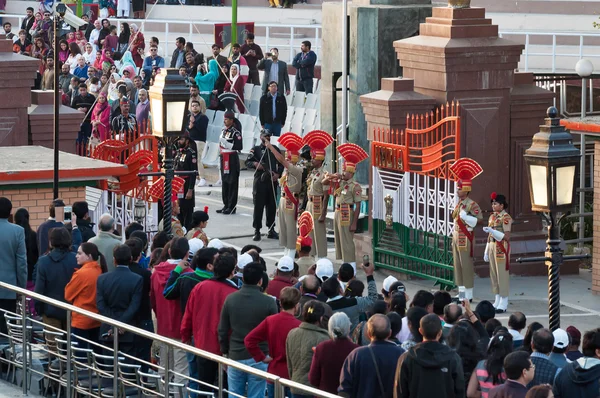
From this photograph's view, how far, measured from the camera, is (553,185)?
Answer: 13.1m

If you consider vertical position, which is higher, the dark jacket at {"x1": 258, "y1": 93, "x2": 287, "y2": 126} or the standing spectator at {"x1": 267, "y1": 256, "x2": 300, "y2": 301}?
the dark jacket at {"x1": 258, "y1": 93, "x2": 287, "y2": 126}

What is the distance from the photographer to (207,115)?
3003 centimetres

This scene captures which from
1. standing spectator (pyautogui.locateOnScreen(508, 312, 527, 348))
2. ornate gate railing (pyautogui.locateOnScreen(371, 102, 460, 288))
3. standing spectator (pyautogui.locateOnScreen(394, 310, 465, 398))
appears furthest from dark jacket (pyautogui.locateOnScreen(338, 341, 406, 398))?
ornate gate railing (pyautogui.locateOnScreen(371, 102, 460, 288))

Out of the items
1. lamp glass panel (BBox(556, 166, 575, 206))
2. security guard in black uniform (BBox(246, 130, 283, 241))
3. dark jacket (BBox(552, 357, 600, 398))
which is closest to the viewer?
dark jacket (BBox(552, 357, 600, 398))

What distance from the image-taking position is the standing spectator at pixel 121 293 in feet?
42.5

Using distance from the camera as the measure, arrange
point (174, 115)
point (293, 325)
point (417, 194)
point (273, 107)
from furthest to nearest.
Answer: point (273, 107) < point (417, 194) < point (174, 115) < point (293, 325)

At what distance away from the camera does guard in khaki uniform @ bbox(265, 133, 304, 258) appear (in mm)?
21094

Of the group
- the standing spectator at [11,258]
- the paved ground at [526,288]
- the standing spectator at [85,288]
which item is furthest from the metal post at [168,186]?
the paved ground at [526,288]

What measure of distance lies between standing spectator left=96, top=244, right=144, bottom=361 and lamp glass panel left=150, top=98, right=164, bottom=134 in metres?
3.24

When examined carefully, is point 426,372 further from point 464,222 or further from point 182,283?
point 464,222

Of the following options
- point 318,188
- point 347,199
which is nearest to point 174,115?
point 347,199

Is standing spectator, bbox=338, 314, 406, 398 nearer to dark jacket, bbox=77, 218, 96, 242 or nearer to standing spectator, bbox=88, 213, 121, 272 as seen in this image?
standing spectator, bbox=88, 213, 121, 272

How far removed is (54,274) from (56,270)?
0.04 m

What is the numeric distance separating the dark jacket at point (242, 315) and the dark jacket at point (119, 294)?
1091mm
